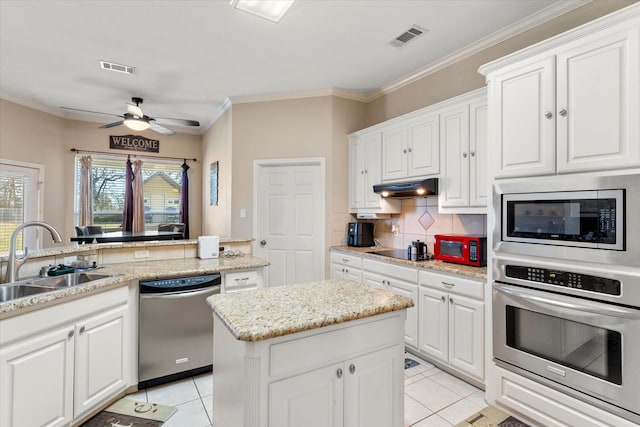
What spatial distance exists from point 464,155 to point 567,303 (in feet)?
4.64

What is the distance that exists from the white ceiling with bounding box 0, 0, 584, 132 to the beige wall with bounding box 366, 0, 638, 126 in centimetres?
9

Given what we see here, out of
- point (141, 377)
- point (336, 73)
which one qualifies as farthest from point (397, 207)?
point (141, 377)

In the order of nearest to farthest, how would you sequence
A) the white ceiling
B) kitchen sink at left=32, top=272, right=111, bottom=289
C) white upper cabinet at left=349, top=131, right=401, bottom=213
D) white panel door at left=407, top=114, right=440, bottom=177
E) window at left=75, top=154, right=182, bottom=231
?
kitchen sink at left=32, top=272, right=111, bottom=289, the white ceiling, white panel door at left=407, top=114, right=440, bottom=177, white upper cabinet at left=349, top=131, right=401, bottom=213, window at left=75, top=154, right=182, bottom=231

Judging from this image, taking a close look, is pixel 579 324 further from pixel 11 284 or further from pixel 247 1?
pixel 11 284

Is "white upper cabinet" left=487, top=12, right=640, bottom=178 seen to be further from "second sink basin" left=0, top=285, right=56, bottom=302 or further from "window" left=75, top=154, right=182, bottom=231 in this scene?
"window" left=75, top=154, right=182, bottom=231

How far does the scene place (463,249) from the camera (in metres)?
2.69

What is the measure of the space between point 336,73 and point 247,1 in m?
1.48

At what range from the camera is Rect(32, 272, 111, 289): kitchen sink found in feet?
6.93

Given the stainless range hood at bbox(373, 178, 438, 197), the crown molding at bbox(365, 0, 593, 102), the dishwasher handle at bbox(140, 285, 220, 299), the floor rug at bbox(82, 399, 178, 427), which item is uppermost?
the crown molding at bbox(365, 0, 593, 102)

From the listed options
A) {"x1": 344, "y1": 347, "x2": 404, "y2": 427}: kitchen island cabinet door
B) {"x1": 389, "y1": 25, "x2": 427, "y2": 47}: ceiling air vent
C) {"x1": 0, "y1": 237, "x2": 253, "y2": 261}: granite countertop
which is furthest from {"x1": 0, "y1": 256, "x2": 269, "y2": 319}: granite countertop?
{"x1": 389, "y1": 25, "x2": 427, "y2": 47}: ceiling air vent

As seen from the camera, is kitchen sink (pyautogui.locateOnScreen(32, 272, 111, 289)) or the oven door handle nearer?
the oven door handle

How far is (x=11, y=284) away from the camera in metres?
1.94

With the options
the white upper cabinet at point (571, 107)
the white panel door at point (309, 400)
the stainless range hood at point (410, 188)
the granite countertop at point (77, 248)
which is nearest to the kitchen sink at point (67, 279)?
the granite countertop at point (77, 248)

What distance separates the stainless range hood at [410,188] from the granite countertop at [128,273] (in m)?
1.56
